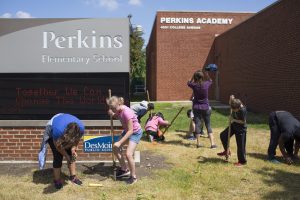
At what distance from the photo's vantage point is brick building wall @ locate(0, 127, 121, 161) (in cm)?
730

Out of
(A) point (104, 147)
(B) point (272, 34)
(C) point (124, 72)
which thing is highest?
(B) point (272, 34)

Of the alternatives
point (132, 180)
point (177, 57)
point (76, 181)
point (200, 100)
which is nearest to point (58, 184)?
point (76, 181)

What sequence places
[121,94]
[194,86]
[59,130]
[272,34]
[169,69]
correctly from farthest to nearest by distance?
1. [169,69]
2. [272,34]
3. [194,86]
4. [121,94]
5. [59,130]

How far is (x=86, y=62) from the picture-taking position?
723 cm

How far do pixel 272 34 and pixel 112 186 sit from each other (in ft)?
42.2

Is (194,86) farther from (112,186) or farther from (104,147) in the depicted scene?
(112,186)

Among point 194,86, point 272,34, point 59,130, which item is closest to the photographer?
point 59,130

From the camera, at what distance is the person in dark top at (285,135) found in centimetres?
749

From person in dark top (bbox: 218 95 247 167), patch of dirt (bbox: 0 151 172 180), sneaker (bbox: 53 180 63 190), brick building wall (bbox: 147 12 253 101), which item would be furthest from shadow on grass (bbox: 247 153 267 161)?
brick building wall (bbox: 147 12 253 101)

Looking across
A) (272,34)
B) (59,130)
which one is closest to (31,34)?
(59,130)

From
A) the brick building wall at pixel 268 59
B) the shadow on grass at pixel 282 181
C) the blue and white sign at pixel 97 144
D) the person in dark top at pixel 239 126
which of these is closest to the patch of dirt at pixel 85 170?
the blue and white sign at pixel 97 144

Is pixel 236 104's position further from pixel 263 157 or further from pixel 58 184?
pixel 58 184

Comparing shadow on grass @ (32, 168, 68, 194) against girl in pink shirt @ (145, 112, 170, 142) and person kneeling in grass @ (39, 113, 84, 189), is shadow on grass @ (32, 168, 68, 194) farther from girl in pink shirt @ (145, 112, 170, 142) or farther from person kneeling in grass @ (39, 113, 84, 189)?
girl in pink shirt @ (145, 112, 170, 142)

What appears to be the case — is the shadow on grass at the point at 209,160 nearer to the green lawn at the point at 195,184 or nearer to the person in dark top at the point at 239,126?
the green lawn at the point at 195,184
